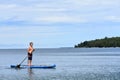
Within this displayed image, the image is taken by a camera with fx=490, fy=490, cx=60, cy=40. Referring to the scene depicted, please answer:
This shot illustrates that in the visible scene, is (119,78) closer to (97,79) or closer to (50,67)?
(97,79)

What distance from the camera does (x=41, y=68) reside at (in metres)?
53.2

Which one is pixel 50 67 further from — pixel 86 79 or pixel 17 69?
pixel 86 79

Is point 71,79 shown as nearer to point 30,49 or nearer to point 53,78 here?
point 53,78

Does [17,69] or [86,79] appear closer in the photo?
[86,79]

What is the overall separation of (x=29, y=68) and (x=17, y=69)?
1373mm

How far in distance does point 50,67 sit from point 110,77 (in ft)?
45.2

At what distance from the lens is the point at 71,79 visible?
130 feet

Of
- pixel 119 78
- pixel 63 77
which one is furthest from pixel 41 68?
pixel 119 78

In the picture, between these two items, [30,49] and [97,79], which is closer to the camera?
[97,79]

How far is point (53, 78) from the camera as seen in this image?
134 ft

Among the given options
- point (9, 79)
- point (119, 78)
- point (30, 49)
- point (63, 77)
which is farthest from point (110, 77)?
point (30, 49)

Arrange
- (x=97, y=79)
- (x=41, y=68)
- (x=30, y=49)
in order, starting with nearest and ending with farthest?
(x=97, y=79)
(x=30, y=49)
(x=41, y=68)

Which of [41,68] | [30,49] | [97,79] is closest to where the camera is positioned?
[97,79]

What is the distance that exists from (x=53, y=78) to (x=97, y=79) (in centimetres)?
381
